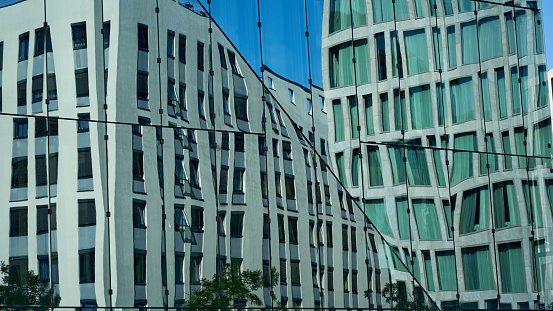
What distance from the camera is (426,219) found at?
16.8m

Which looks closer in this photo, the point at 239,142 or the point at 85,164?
the point at 85,164

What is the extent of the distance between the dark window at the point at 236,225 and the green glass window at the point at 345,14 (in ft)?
15.6

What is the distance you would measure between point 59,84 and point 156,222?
3.15m

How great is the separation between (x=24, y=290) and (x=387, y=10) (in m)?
9.77

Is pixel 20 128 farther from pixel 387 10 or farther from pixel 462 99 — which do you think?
pixel 462 99

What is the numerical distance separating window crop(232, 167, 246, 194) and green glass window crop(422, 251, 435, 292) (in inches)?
176

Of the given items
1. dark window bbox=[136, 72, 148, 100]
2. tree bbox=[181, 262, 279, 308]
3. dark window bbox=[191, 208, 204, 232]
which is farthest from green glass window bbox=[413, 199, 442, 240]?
dark window bbox=[136, 72, 148, 100]

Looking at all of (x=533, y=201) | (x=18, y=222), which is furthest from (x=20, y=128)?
(x=533, y=201)

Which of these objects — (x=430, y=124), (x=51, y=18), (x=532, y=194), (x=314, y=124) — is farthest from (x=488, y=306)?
(x=51, y=18)

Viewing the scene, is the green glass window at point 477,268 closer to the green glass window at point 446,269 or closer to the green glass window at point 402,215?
the green glass window at point 446,269

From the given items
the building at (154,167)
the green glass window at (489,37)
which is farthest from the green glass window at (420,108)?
the building at (154,167)

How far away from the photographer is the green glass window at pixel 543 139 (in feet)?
58.4

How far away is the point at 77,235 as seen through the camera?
13.6 metres

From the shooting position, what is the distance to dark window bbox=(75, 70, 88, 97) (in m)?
14.2
